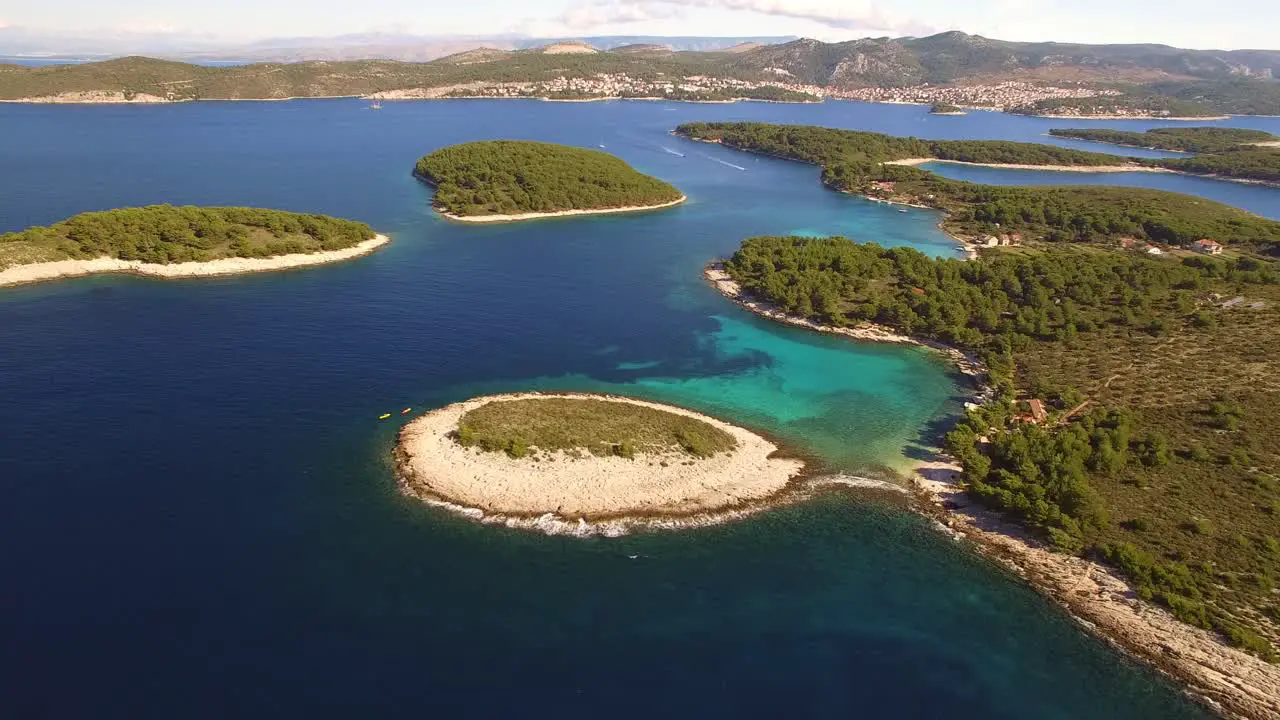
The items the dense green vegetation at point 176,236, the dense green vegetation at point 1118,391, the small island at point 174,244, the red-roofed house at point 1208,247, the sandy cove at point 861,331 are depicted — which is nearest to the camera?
the dense green vegetation at point 1118,391

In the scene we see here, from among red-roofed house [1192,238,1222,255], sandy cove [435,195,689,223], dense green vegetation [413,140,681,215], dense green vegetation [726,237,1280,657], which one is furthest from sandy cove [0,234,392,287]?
red-roofed house [1192,238,1222,255]

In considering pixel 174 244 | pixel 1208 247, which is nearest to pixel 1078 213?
Result: pixel 1208 247

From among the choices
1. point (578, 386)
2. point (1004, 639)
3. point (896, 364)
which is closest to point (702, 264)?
point (896, 364)

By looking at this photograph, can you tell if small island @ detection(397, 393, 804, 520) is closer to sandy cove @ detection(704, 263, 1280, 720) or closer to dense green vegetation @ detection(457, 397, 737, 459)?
dense green vegetation @ detection(457, 397, 737, 459)

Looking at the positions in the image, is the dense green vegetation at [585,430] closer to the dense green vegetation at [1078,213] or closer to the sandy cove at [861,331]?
the sandy cove at [861,331]

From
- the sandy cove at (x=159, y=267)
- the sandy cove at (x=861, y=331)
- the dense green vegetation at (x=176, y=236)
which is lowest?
the sandy cove at (x=861, y=331)

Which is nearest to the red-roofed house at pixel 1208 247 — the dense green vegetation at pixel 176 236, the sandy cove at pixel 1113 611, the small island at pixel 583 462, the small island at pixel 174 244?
the sandy cove at pixel 1113 611

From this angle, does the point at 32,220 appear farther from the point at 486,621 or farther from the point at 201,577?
the point at 486,621
